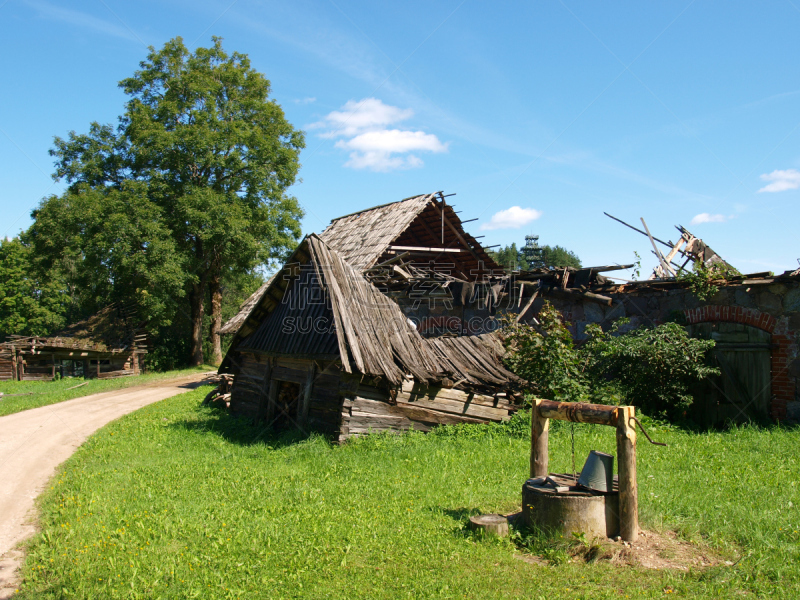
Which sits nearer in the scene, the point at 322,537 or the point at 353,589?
the point at 353,589

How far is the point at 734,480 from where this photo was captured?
729 cm

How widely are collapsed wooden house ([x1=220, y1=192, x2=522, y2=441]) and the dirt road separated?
3867mm

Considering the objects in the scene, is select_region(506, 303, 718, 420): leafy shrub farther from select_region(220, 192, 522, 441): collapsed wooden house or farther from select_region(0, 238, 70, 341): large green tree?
select_region(0, 238, 70, 341): large green tree

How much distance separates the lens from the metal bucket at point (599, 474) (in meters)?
5.60

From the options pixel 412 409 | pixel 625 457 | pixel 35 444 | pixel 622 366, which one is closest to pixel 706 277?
pixel 622 366

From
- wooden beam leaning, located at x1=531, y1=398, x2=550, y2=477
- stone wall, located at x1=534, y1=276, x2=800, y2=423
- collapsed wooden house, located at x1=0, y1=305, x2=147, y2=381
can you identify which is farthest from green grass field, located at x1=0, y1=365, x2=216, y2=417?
stone wall, located at x1=534, y1=276, x2=800, y2=423

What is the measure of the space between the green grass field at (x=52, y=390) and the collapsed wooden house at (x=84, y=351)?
1769 millimetres

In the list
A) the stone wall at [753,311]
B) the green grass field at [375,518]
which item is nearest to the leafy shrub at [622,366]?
the stone wall at [753,311]

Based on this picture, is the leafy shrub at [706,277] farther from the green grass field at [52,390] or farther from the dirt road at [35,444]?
the green grass field at [52,390]

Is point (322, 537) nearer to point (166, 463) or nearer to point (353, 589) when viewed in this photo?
point (353, 589)

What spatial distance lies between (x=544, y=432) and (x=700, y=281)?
23.3 feet

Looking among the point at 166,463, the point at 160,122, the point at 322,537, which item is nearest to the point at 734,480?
the point at 322,537

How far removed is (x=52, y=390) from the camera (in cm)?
2231

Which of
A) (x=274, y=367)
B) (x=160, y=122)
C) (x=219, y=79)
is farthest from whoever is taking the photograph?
(x=219, y=79)
